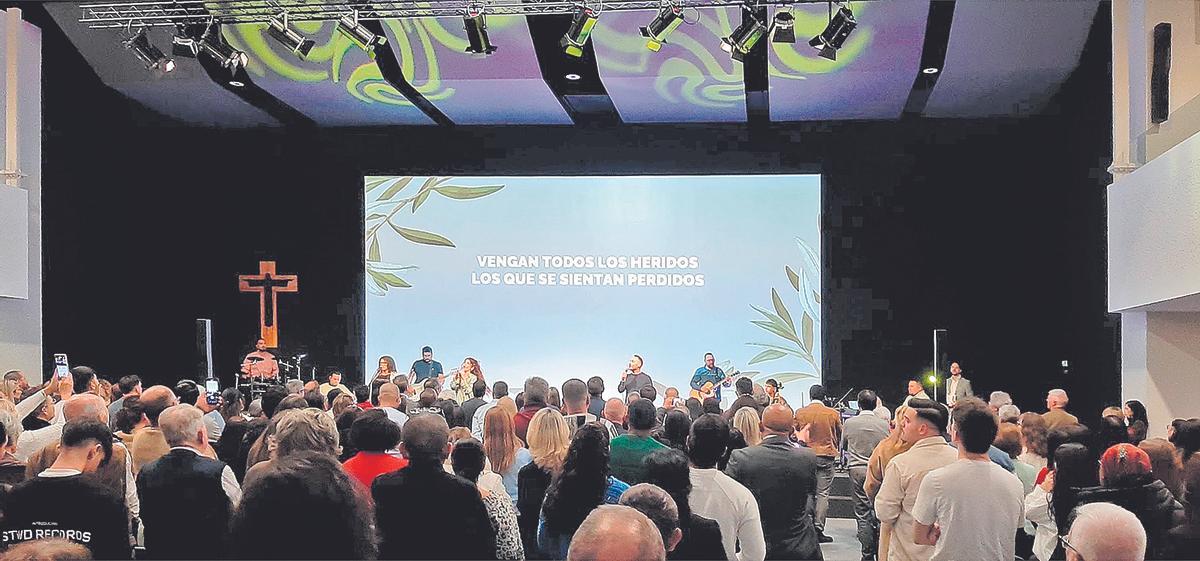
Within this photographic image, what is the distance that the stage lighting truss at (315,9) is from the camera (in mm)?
9133

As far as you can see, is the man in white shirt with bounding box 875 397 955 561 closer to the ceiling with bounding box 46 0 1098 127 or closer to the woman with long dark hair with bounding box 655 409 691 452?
the woman with long dark hair with bounding box 655 409 691 452

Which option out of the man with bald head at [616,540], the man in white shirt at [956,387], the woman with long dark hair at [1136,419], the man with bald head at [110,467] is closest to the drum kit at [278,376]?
the man in white shirt at [956,387]

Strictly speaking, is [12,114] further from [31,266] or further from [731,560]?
[731,560]

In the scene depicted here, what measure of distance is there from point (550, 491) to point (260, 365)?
34.9 ft

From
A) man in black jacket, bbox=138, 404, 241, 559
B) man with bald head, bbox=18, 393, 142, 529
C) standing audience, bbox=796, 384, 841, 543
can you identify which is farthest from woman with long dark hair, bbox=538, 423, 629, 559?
standing audience, bbox=796, 384, 841, 543

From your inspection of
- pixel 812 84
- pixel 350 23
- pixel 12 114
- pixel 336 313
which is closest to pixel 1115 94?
pixel 812 84

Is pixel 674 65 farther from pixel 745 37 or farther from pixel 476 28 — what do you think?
pixel 476 28

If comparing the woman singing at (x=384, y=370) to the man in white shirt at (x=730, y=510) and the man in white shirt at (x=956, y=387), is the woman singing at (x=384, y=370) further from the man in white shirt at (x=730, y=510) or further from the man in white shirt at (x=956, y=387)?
the man in white shirt at (x=730, y=510)

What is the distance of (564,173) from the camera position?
13383mm

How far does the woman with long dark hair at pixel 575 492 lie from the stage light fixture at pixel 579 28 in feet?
19.0

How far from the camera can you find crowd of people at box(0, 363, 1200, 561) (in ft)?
7.52

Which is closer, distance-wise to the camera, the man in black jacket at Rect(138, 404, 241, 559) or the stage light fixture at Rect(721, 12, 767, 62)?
the man in black jacket at Rect(138, 404, 241, 559)

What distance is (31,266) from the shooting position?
438 inches

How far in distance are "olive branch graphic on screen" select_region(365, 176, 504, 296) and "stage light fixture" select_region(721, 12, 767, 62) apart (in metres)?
4.94
